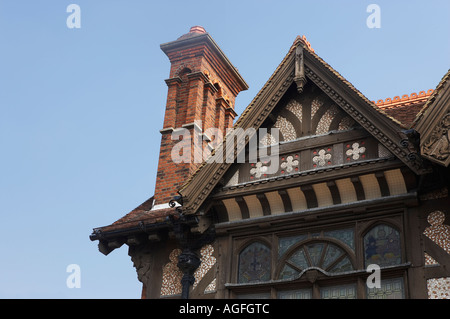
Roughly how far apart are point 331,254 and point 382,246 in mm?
842

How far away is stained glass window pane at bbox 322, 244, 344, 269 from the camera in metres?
11.4

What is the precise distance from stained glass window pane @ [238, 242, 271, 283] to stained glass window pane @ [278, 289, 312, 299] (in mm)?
391

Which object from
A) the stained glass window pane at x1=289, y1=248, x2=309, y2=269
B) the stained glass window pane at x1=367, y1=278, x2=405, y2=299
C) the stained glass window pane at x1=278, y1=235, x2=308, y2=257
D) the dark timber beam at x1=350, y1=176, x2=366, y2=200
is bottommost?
the stained glass window pane at x1=367, y1=278, x2=405, y2=299

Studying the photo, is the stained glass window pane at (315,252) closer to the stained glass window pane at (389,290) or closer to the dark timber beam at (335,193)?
the dark timber beam at (335,193)

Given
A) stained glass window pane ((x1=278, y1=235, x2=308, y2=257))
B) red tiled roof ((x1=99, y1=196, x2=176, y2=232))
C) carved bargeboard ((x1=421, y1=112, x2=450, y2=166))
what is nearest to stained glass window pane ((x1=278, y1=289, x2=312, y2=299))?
stained glass window pane ((x1=278, y1=235, x2=308, y2=257))

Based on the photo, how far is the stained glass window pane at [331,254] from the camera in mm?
11414

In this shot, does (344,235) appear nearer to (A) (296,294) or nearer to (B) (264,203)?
(A) (296,294)

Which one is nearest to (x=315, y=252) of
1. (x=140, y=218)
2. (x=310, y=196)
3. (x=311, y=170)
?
(x=310, y=196)

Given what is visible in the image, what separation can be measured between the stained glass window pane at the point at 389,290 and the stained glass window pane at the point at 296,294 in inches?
39.4

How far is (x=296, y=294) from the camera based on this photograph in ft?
37.6

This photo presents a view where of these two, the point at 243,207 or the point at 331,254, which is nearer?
the point at 331,254

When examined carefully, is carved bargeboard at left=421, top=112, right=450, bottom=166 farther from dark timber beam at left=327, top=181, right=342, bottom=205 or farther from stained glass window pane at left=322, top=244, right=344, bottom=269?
stained glass window pane at left=322, top=244, right=344, bottom=269
